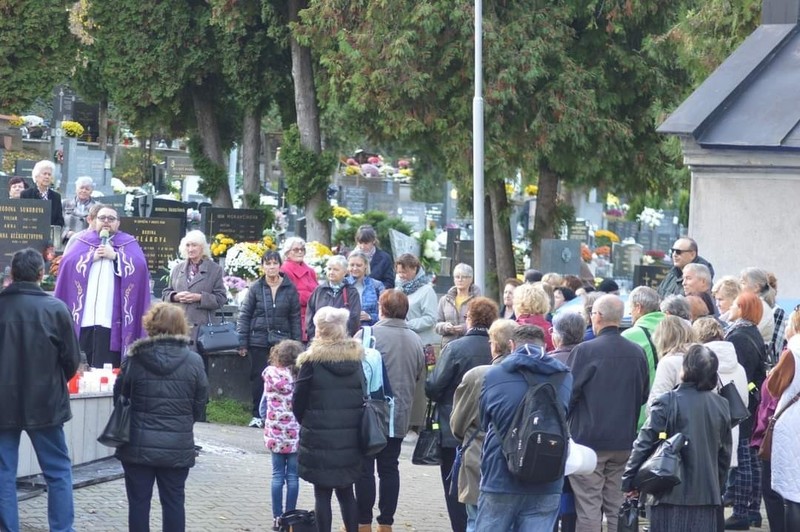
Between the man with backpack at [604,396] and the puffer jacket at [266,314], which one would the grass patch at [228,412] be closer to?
the puffer jacket at [266,314]

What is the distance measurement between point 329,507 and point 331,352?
1.08m

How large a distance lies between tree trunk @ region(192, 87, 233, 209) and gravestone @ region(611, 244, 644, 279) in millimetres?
10429

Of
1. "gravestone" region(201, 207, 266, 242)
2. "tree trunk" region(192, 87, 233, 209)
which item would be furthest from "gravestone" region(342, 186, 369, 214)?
"gravestone" region(201, 207, 266, 242)

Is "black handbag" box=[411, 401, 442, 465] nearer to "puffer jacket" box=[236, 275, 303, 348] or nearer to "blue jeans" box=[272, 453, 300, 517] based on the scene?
"blue jeans" box=[272, 453, 300, 517]

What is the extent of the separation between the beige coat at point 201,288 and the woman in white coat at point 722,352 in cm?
531

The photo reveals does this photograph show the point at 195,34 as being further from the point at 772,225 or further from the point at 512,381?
the point at 512,381

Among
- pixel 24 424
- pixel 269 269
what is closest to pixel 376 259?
pixel 269 269

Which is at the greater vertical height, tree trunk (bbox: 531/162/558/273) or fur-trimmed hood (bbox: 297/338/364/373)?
tree trunk (bbox: 531/162/558/273)

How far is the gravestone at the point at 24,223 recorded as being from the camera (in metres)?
16.3

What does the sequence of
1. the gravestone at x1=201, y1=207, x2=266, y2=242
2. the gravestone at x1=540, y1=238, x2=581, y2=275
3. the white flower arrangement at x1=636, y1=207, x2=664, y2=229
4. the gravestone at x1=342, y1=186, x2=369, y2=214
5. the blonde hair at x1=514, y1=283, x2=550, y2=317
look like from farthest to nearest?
the white flower arrangement at x1=636, y1=207, x2=664, y2=229
the gravestone at x1=342, y1=186, x2=369, y2=214
the gravestone at x1=201, y1=207, x2=266, y2=242
the gravestone at x1=540, y1=238, x2=581, y2=275
the blonde hair at x1=514, y1=283, x2=550, y2=317

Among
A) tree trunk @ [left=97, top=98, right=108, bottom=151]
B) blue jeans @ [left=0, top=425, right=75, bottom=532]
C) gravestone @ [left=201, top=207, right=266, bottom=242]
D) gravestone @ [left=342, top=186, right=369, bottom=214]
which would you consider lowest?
blue jeans @ [left=0, top=425, right=75, bottom=532]

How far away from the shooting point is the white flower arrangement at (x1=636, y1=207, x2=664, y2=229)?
145ft

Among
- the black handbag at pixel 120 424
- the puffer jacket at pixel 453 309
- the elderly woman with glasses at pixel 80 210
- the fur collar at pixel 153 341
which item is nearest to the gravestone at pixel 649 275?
the elderly woman with glasses at pixel 80 210

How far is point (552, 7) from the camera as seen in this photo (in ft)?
78.9
